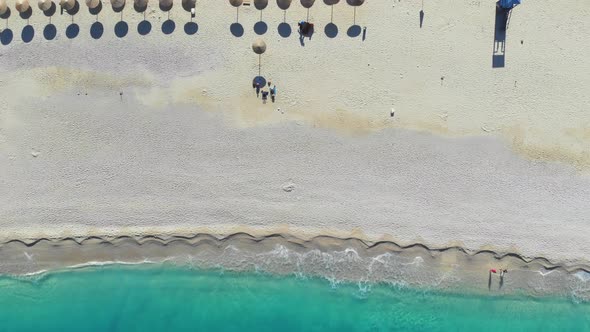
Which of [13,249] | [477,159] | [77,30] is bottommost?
[13,249]

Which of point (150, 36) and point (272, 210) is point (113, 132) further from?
point (272, 210)

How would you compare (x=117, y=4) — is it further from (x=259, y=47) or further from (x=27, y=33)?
(x=259, y=47)

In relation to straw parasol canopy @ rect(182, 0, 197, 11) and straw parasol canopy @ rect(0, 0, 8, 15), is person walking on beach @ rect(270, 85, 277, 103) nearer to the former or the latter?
straw parasol canopy @ rect(182, 0, 197, 11)

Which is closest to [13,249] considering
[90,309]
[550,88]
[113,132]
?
[90,309]

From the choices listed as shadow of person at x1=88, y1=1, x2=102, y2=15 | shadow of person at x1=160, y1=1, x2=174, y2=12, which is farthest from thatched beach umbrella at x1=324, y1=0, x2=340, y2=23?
shadow of person at x1=88, y1=1, x2=102, y2=15

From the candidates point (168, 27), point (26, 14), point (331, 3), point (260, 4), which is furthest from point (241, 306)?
point (26, 14)

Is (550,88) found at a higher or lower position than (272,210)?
higher
